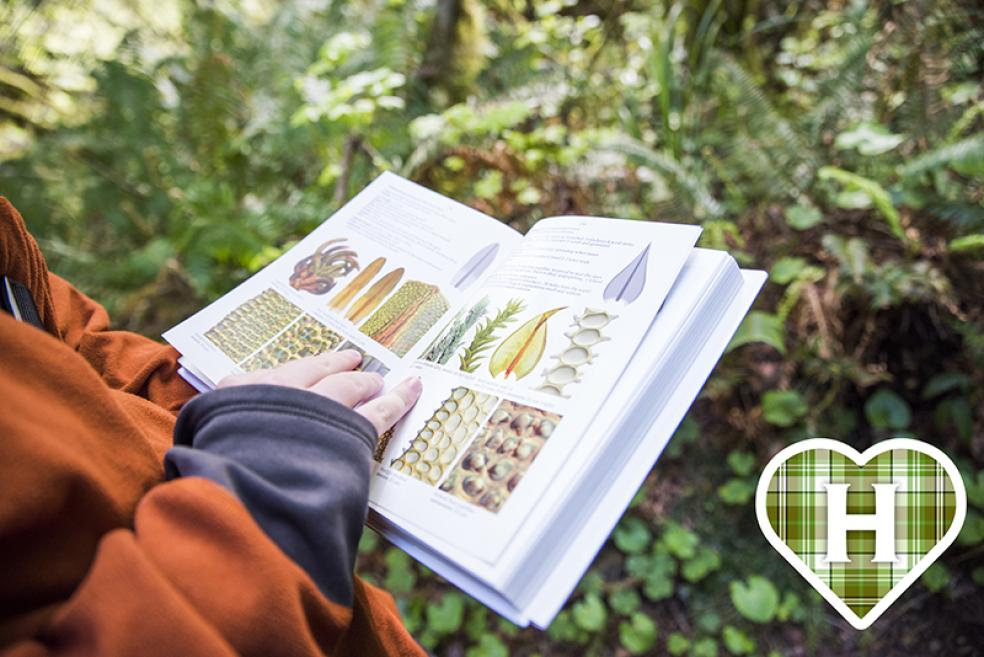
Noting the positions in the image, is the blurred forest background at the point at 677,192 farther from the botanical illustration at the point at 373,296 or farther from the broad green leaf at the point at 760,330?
the botanical illustration at the point at 373,296

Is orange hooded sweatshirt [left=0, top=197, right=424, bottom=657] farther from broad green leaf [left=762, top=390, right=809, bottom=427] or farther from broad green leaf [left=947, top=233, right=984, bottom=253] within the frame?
broad green leaf [left=947, top=233, right=984, bottom=253]

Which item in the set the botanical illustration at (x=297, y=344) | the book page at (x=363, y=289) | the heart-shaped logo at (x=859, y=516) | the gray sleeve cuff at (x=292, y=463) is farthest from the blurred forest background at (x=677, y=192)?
the gray sleeve cuff at (x=292, y=463)

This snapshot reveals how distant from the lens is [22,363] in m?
0.40

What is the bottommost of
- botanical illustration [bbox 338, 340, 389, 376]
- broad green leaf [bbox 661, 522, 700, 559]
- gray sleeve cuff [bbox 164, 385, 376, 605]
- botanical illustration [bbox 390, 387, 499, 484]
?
broad green leaf [bbox 661, 522, 700, 559]

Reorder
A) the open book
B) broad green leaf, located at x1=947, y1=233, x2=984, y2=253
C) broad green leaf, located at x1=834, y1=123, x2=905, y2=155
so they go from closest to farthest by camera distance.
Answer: the open book → broad green leaf, located at x1=947, y1=233, x2=984, y2=253 → broad green leaf, located at x1=834, y1=123, x2=905, y2=155

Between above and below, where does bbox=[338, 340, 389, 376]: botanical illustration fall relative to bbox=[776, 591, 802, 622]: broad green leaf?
above

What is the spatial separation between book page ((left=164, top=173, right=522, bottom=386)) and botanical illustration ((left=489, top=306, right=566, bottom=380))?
0.12 m

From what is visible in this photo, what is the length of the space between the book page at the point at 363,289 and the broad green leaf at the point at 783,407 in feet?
2.93

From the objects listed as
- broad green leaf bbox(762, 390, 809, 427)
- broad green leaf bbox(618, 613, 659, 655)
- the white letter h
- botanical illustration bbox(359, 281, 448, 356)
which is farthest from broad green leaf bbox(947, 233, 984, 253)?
botanical illustration bbox(359, 281, 448, 356)

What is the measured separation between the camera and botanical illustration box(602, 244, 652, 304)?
0.61 meters

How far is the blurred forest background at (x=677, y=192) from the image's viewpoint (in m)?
1.26

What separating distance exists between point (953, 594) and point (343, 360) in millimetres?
1386

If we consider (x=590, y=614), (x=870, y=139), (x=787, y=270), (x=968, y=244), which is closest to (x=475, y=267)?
(x=590, y=614)

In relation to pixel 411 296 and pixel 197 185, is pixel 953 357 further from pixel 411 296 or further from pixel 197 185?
pixel 197 185
